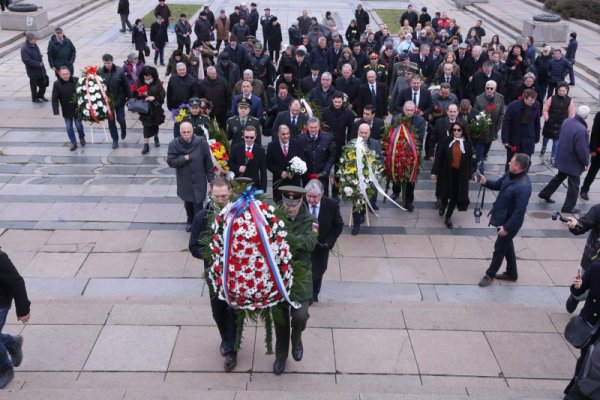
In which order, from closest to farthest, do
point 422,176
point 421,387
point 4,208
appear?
point 421,387
point 4,208
point 422,176

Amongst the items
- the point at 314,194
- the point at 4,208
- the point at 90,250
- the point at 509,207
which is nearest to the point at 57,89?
the point at 4,208

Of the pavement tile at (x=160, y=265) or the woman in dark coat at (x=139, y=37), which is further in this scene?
the woman in dark coat at (x=139, y=37)

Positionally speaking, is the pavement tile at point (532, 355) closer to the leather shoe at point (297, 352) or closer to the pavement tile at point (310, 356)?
the pavement tile at point (310, 356)

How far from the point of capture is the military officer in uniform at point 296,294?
5.40 meters

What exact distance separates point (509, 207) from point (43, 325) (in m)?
5.31

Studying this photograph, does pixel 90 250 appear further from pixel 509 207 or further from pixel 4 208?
pixel 509 207

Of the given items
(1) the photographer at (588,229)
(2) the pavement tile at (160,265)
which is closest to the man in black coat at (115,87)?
(2) the pavement tile at (160,265)

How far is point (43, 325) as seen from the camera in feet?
21.1

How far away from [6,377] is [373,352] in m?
3.32

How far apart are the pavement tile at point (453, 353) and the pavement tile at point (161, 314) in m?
2.14

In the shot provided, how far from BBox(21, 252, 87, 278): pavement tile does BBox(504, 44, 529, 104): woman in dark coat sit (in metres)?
10.7

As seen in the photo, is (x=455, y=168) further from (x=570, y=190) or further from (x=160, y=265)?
(x=160, y=265)

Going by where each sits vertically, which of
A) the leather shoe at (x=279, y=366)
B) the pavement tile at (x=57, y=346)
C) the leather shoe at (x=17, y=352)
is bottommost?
the pavement tile at (x=57, y=346)

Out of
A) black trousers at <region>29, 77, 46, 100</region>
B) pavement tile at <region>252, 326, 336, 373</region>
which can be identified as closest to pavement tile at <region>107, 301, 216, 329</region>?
pavement tile at <region>252, 326, 336, 373</region>
